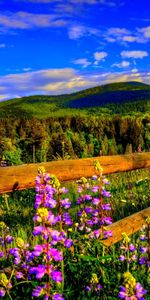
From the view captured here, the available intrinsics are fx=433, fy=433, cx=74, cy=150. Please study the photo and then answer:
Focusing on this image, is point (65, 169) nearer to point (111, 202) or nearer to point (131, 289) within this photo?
point (131, 289)

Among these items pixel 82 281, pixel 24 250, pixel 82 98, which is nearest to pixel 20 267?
pixel 24 250

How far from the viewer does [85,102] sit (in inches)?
5733

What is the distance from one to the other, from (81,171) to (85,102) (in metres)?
143

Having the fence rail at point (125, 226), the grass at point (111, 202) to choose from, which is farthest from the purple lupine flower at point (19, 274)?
the grass at point (111, 202)

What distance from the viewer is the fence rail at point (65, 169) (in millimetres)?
3125

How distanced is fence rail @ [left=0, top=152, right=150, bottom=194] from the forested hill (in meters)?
105

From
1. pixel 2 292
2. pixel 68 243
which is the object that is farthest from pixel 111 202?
pixel 2 292

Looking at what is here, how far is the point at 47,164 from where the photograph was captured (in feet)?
11.7

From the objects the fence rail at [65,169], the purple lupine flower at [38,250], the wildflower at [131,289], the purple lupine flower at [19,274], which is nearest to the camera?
the wildflower at [131,289]

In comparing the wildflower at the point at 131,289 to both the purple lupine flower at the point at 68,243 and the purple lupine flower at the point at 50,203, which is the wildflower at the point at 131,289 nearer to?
the purple lupine flower at the point at 50,203

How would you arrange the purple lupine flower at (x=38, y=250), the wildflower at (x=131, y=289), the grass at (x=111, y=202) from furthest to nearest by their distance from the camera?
the grass at (x=111, y=202) → the purple lupine flower at (x=38, y=250) → the wildflower at (x=131, y=289)

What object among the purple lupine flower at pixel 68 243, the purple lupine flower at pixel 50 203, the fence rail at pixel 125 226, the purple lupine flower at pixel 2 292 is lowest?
the fence rail at pixel 125 226

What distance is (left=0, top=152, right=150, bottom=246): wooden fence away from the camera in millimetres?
3153

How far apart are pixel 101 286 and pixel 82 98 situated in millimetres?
157002
